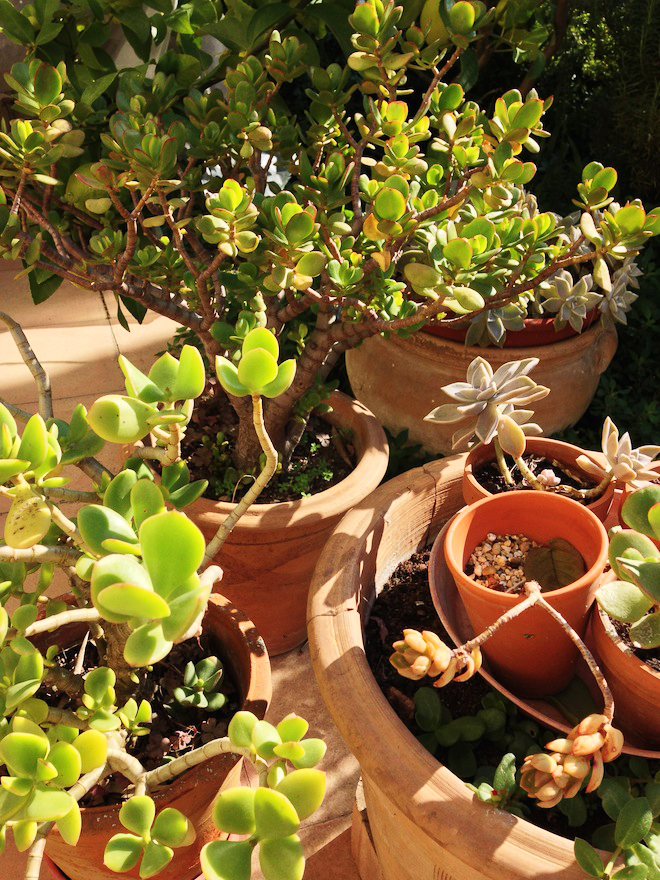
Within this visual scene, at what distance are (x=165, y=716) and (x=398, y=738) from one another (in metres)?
0.40

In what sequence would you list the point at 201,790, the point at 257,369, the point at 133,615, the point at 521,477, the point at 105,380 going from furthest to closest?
the point at 105,380 < the point at 521,477 < the point at 201,790 < the point at 257,369 < the point at 133,615

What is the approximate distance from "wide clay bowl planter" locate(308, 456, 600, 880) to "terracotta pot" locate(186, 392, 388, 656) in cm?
A: 21

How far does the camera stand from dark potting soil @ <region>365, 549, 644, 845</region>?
0.84 meters

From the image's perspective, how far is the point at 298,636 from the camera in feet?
5.16

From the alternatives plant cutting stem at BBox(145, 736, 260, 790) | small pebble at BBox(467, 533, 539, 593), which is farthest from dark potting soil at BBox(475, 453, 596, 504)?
plant cutting stem at BBox(145, 736, 260, 790)

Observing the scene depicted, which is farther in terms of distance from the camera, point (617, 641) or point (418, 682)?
point (418, 682)

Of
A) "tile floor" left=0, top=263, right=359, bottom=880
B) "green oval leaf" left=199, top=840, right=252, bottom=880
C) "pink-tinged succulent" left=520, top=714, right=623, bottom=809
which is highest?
"green oval leaf" left=199, top=840, right=252, bottom=880

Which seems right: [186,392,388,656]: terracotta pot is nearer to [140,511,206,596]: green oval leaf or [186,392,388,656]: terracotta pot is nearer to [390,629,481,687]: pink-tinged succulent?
[390,629,481,687]: pink-tinged succulent

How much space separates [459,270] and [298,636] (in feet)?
3.12

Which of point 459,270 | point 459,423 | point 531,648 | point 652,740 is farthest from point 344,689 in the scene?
point 459,423

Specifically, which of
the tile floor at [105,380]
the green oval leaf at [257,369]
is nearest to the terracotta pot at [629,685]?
the green oval leaf at [257,369]

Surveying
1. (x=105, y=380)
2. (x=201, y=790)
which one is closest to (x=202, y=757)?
(x=201, y=790)

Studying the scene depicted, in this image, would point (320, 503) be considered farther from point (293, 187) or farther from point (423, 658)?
point (423, 658)

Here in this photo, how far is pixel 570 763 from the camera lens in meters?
0.69
